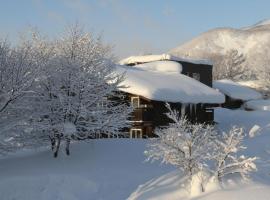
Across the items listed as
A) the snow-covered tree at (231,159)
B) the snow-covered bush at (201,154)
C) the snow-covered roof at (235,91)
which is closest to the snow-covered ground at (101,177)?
the snow-covered tree at (231,159)

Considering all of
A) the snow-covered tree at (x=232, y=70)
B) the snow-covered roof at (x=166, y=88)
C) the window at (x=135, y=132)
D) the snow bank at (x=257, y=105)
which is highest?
the snow-covered tree at (x=232, y=70)

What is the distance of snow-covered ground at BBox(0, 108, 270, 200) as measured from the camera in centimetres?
1634

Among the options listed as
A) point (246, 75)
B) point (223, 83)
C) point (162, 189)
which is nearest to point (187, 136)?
point (162, 189)

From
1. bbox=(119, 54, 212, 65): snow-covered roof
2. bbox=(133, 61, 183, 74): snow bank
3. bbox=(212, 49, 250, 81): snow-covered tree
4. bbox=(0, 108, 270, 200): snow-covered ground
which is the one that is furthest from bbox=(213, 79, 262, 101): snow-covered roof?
bbox=(0, 108, 270, 200): snow-covered ground

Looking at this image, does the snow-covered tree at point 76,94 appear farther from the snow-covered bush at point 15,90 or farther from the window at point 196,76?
the window at point 196,76

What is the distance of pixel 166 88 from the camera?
3525cm

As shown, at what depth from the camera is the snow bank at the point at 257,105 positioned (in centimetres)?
5339

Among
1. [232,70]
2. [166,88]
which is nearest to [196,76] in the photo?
[166,88]

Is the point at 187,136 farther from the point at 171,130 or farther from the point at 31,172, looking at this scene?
the point at 31,172

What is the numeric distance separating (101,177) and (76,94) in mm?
4274

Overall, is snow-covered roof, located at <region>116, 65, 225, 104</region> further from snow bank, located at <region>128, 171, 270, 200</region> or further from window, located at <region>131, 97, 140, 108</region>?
snow bank, located at <region>128, 171, 270, 200</region>

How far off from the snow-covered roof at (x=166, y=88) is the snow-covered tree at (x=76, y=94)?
24.7 ft

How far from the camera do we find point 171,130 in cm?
1759

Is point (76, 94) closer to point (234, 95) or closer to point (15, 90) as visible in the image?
point (15, 90)
